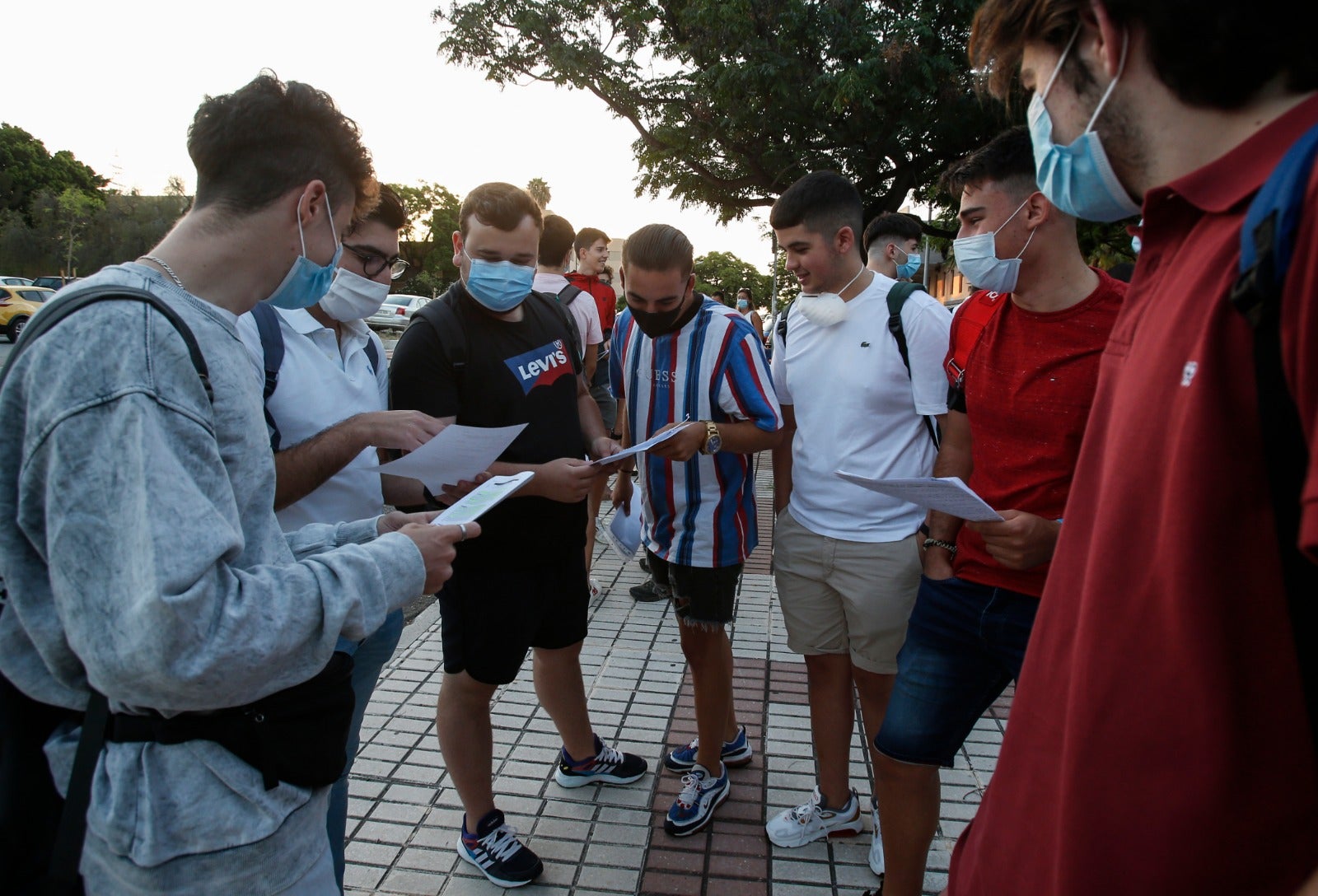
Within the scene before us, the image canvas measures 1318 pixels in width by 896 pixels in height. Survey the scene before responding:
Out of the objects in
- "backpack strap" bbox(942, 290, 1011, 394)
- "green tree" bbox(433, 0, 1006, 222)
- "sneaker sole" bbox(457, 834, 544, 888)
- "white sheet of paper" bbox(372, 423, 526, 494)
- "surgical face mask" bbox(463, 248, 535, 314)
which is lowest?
"sneaker sole" bbox(457, 834, 544, 888)

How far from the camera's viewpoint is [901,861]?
2.28 metres

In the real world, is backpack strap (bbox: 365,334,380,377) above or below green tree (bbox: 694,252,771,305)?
below

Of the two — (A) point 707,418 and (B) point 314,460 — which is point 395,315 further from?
(B) point 314,460

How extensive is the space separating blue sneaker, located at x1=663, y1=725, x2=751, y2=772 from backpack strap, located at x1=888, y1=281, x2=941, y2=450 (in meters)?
1.45

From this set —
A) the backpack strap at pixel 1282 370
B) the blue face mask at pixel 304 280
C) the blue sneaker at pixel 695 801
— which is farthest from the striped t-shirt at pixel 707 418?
the backpack strap at pixel 1282 370

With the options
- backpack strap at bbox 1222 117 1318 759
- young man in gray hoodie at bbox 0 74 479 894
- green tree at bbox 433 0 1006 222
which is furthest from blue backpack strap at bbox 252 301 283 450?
green tree at bbox 433 0 1006 222

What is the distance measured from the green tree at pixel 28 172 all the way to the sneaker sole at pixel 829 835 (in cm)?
6225

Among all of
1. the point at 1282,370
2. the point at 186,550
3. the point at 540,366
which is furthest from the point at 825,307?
the point at 186,550

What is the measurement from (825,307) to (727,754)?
182 cm

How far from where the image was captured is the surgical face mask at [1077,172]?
118 cm

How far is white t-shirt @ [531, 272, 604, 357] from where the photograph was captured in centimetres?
544

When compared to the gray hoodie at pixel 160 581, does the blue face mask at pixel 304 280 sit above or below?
above

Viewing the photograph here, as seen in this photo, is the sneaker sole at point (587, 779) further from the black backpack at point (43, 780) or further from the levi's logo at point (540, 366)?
the black backpack at point (43, 780)

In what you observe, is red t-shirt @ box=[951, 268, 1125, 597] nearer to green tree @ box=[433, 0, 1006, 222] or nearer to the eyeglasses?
the eyeglasses
